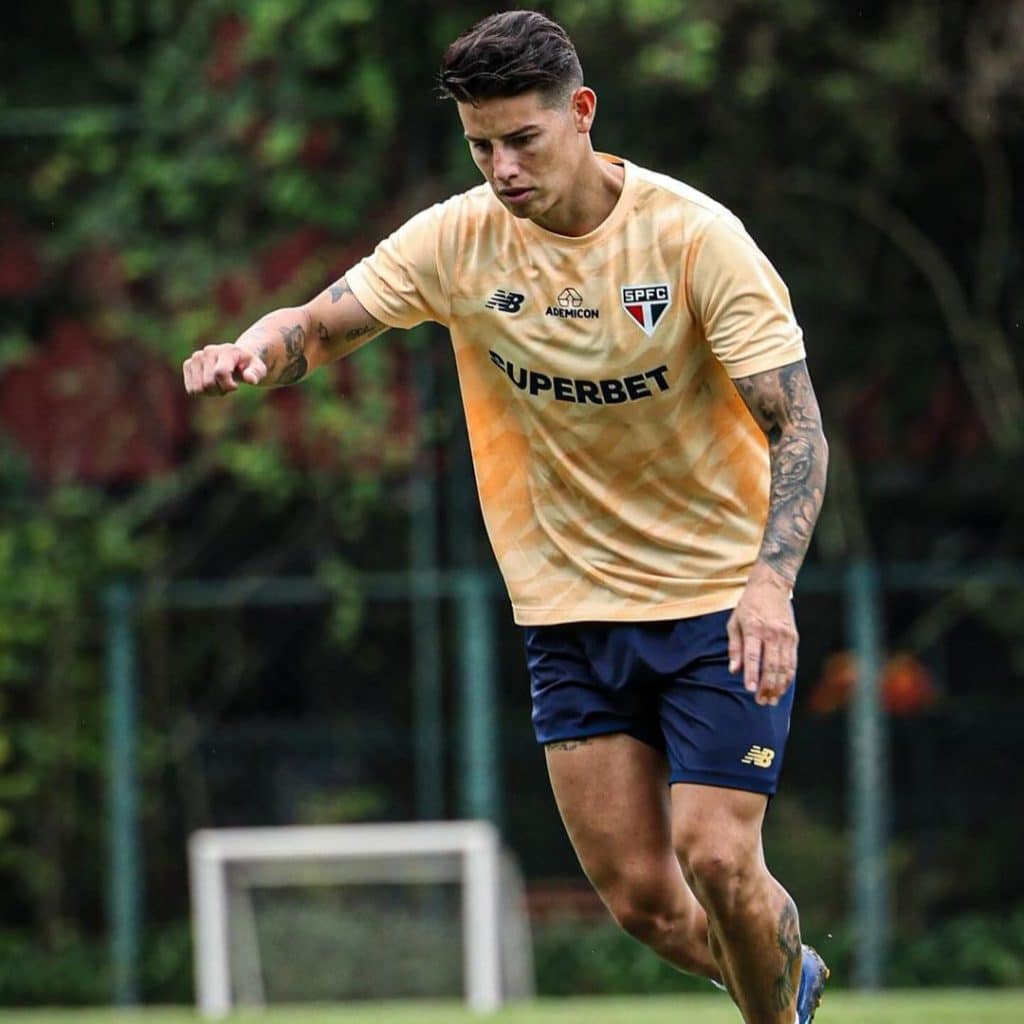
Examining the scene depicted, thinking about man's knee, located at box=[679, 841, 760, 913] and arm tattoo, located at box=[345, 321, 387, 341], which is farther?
arm tattoo, located at box=[345, 321, 387, 341]

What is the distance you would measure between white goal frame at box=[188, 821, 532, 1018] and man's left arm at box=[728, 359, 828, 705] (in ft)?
21.4

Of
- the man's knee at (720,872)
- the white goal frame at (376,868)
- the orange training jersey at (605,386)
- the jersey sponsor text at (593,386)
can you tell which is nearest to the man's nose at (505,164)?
the orange training jersey at (605,386)

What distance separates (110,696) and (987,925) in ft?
16.3

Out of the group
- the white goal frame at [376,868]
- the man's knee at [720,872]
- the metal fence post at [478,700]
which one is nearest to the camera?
the man's knee at [720,872]

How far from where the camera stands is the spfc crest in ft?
16.7

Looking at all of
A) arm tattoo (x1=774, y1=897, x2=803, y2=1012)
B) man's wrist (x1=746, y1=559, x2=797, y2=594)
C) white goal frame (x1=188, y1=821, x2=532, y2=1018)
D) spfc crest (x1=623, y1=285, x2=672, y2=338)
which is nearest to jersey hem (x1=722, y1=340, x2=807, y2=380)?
spfc crest (x1=623, y1=285, x2=672, y2=338)

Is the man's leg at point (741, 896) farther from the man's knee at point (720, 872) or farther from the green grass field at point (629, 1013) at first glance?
the green grass field at point (629, 1013)

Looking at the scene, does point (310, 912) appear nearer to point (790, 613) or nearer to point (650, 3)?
point (650, 3)

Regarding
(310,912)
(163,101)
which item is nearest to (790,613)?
(310,912)

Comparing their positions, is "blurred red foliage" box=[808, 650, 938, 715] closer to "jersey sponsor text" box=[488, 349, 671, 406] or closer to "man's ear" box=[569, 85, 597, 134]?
"jersey sponsor text" box=[488, 349, 671, 406]

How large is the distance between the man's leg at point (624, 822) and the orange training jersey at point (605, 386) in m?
0.35

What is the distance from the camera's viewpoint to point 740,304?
4984 mm

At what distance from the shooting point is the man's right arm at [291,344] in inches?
193

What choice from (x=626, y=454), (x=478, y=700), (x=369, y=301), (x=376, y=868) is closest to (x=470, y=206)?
(x=369, y=301)
